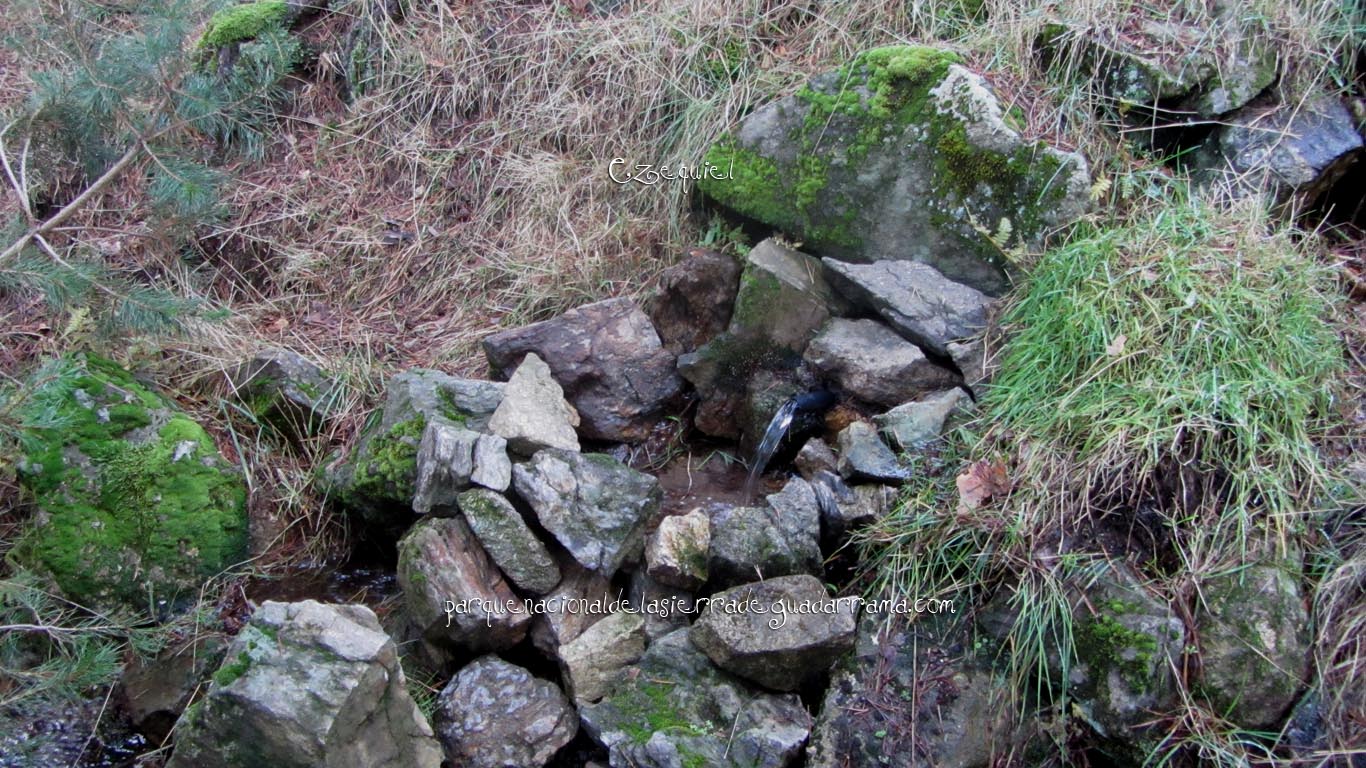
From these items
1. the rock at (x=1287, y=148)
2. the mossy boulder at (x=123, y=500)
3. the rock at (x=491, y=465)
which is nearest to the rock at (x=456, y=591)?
the rock at (x=491, y=465)

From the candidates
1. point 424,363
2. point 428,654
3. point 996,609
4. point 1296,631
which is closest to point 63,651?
point 428,654

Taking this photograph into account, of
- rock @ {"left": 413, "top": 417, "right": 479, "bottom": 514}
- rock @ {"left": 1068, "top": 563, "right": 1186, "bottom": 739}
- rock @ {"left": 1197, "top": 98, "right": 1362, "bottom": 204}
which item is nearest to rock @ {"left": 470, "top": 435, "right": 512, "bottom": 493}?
rock @ {"left": 413, "top": 417, "right": 479, "bottom": 514}

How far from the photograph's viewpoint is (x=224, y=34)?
472cm

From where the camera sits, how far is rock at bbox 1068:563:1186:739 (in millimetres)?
2344

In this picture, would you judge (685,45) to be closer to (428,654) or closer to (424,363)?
(424,363)

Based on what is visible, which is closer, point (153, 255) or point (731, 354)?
point (731, 354)

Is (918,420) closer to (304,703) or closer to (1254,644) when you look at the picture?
(1254,644)

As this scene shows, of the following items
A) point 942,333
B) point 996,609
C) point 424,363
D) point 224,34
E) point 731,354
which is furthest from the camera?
point 224,34

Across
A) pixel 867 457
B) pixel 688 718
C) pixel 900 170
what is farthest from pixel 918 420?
pixel 688 718

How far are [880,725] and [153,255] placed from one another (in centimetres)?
337

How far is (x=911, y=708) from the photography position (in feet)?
8.14

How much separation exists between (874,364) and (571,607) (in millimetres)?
1137

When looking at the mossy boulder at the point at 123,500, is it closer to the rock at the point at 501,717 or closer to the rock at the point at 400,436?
the rock at the point at 400,436

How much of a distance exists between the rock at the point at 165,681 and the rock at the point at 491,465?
84 cm
